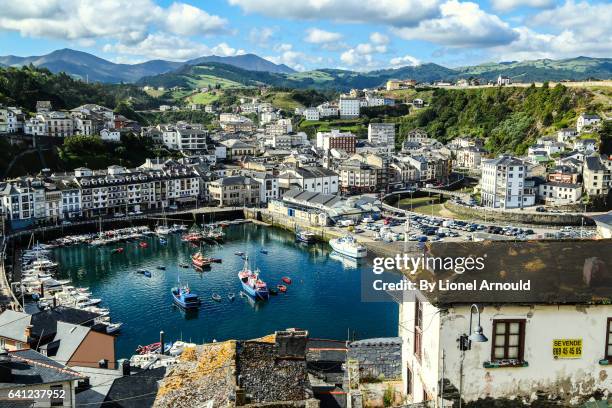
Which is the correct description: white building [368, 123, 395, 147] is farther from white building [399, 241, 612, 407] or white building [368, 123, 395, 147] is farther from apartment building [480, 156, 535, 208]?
white building [399, 241, 612, 407]

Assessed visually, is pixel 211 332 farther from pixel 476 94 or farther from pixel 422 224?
pixel 476 94

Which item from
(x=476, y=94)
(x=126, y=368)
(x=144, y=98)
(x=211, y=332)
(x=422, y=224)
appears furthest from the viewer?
(x=144, y=98)

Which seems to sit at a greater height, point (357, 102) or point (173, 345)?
point (357, 102)

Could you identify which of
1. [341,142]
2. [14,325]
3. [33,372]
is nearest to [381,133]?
[341,142]

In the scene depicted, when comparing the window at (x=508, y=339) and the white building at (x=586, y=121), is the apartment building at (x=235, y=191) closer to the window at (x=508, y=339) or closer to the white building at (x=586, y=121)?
the white building at (x=586, y=121)

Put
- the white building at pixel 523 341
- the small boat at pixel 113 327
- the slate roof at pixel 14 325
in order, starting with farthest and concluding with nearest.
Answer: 1. the small boat at pixel 113 327
2. the slate roof at pixel 14 325
3. the white building at pixel 523 341

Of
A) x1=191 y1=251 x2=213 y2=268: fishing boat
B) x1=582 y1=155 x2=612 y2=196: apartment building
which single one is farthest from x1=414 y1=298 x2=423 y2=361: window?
x1=582 y1=155 x2=612 y2=196: apartment building

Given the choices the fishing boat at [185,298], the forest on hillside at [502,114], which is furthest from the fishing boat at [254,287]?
the forest on hillside at [502,114]

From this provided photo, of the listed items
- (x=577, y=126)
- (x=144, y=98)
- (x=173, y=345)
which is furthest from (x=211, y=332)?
(x=144, y=98)
